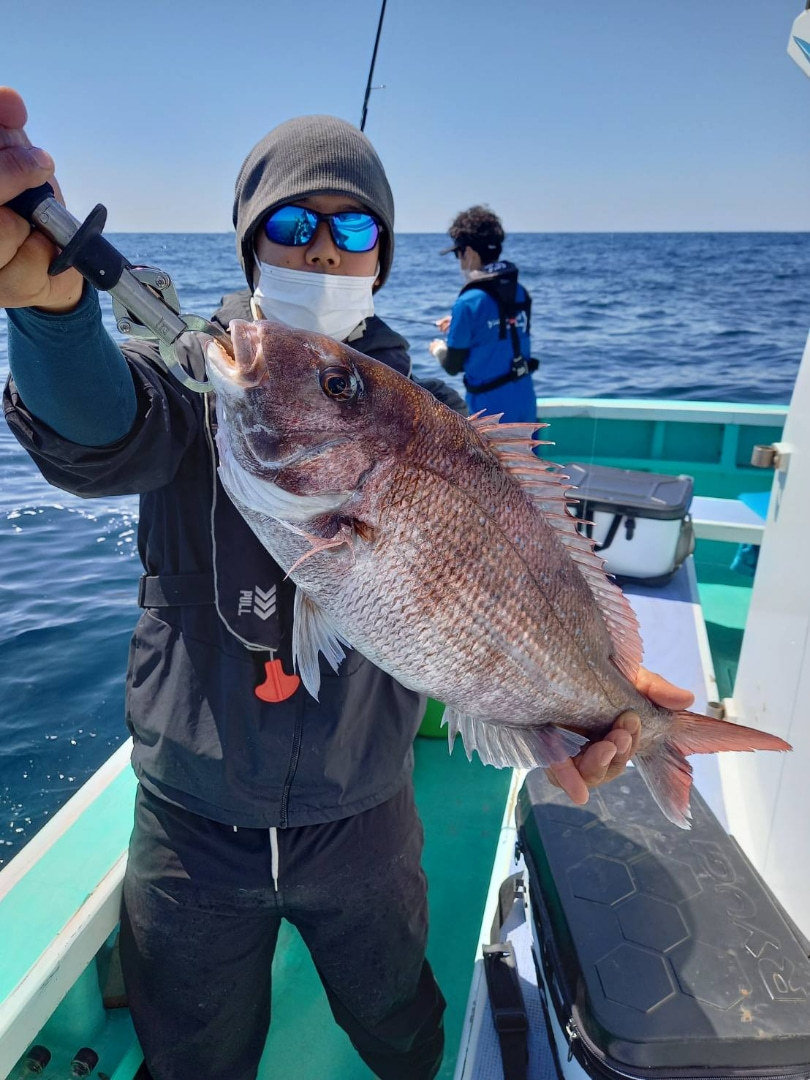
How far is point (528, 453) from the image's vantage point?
1.50 m

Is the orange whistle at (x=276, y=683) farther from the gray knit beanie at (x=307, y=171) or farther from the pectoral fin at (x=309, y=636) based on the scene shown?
the gray knit beanie at (x=307, y=171)

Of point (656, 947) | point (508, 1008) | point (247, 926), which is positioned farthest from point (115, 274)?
point (508, 1008)

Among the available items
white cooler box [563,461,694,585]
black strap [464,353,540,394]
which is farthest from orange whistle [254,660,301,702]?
black strap [464,353,540,394]

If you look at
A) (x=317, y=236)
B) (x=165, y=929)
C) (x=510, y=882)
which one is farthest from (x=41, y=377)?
(x=510, y=882)

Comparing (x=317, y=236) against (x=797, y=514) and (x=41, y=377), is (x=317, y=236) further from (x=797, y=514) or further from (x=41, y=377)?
(x=797, y=514)

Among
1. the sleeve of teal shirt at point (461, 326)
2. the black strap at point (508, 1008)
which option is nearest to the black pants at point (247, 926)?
the black strap at point (508, 1008)

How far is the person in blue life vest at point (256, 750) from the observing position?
1.60m

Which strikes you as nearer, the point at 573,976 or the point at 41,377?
the point at 41,377

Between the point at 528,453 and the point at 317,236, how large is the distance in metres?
0.76

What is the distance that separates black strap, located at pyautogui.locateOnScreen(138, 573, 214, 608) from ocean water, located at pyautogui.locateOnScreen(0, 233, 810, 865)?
2075mm

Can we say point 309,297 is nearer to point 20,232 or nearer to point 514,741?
point 20,232

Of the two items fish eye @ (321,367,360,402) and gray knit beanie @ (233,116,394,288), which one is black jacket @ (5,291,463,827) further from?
fish eye @ (321,367,360,402)

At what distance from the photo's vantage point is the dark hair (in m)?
5.45

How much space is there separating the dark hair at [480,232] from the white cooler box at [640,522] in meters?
2.24
